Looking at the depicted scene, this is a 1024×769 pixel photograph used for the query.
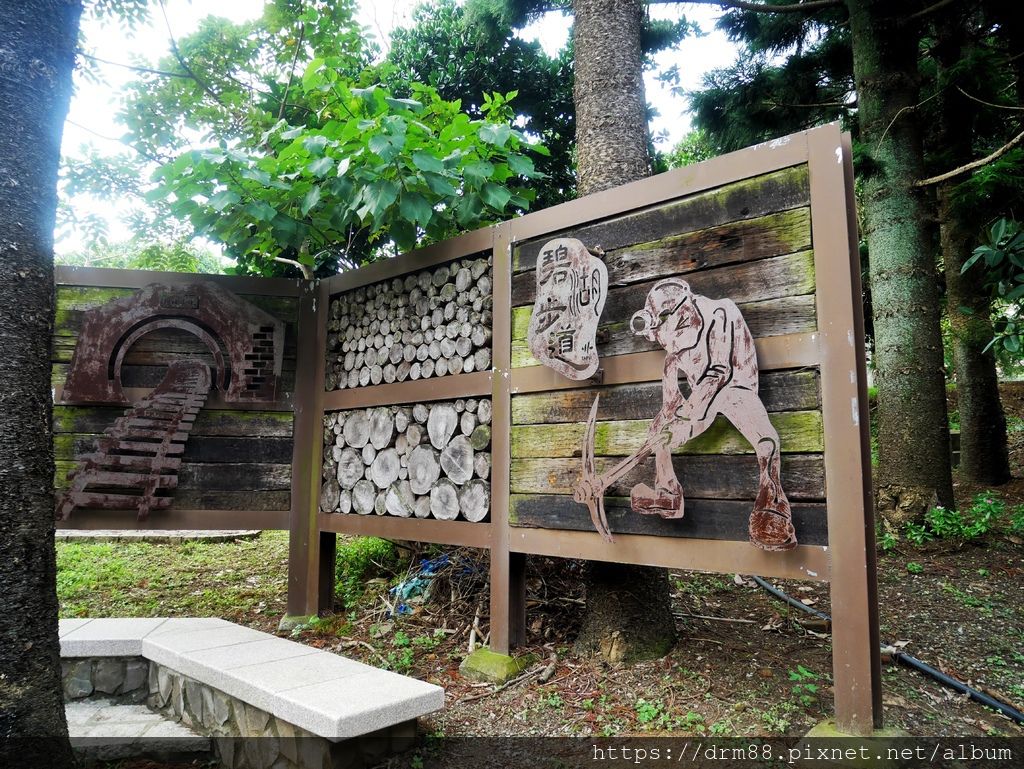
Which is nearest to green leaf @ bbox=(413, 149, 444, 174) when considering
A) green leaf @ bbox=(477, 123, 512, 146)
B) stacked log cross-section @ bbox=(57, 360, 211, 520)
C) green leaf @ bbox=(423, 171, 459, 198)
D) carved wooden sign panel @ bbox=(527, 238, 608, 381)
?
green leaf @ bbox=(423, 171, 459, 198)

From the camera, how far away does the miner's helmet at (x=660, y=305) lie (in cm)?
295

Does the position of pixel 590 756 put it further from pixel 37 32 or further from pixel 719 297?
pixel 37 32

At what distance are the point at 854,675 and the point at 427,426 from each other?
8.50 ft

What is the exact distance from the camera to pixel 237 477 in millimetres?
4707

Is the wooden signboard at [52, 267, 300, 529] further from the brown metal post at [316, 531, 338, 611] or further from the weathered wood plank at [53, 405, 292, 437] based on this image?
the brown metal post at [316, 531, 338, 611]

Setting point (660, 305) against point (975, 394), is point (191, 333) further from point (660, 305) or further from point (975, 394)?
point (975, 394)

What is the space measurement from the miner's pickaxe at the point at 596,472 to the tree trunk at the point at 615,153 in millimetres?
731

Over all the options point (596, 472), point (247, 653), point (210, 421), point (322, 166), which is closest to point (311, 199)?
point (322, 166)

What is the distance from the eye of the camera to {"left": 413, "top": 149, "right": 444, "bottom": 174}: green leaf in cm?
381

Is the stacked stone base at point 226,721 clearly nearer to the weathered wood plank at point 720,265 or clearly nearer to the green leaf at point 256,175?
the weathered wood plank at point 720,265

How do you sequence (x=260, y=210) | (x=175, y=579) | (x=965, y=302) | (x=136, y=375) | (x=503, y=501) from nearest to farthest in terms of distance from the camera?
(x=503, y=501)
(x=260, y=210)
(x=136, y=375)
(x=175, y=579)
(x=965, y=302)

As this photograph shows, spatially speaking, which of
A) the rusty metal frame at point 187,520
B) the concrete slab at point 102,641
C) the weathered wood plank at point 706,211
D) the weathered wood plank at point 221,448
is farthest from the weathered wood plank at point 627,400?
the concrete slab at point 102,641

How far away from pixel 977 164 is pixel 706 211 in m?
2.88

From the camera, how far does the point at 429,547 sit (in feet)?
18.4
